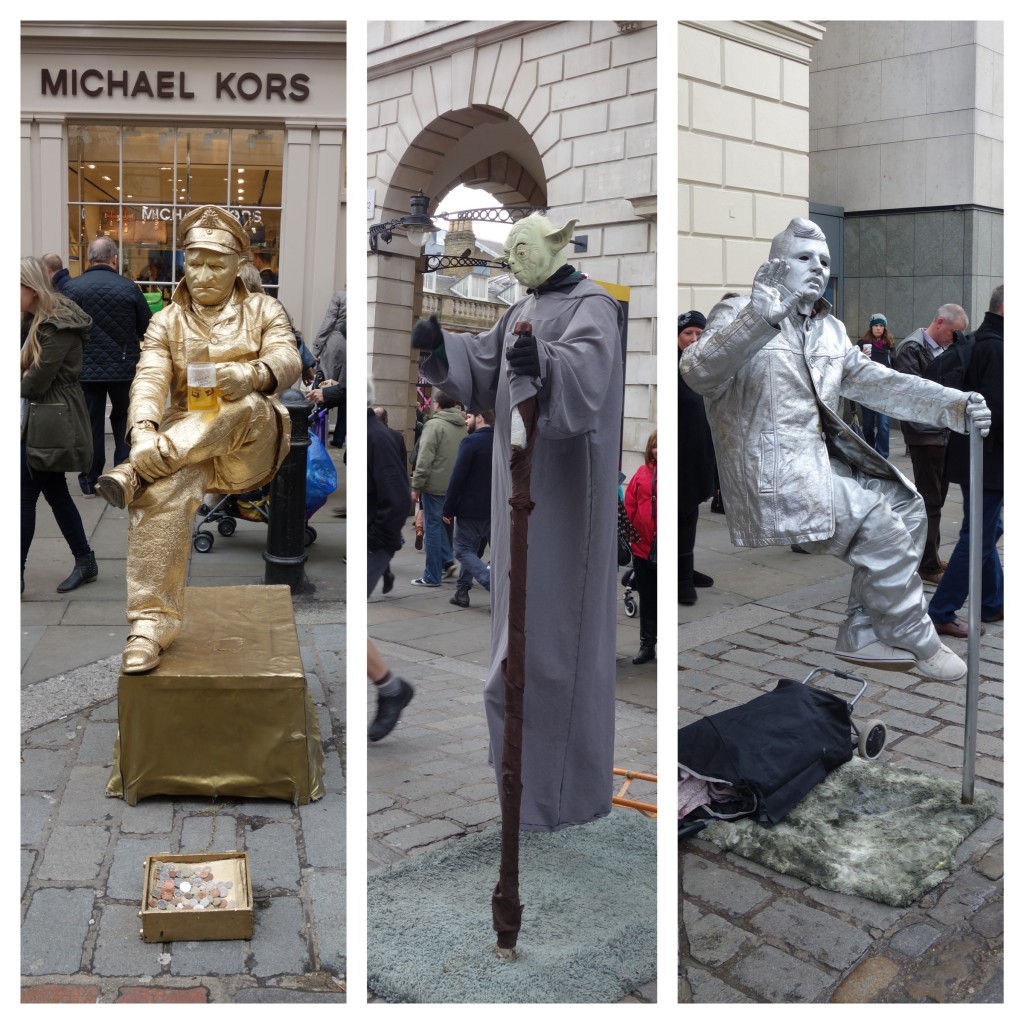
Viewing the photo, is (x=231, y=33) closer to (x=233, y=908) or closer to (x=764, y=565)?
(x=764, y=565)

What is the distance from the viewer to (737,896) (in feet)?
9.63

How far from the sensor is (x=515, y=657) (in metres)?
2.25

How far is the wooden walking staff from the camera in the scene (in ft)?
7.22

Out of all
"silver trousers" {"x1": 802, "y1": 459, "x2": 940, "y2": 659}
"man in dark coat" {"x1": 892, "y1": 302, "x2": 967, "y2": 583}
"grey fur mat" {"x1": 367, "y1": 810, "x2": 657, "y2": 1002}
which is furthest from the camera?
"man in dark coat" {"x1": 892, "y1": 302, "x2": 967, "y2": 583}

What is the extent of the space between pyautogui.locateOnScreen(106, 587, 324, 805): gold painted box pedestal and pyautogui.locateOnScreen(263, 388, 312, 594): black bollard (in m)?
1.96

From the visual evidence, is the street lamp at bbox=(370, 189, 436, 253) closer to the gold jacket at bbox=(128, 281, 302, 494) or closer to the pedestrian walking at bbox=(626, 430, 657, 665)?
the gold jacket at bbox=(128, 281, 302, 494)

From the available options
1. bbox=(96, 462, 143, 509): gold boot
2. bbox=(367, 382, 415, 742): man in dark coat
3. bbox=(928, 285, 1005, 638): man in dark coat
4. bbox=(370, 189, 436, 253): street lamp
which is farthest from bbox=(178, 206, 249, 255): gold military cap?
bbox=(928, 285, 1005, 638): man in dark coat

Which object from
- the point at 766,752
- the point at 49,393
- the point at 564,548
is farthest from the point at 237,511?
the point at 564,548

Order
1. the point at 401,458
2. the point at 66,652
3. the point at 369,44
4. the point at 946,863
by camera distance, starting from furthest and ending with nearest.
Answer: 1. the point at 66,652
2. the point at 946,863
3. the point at 401,458
4. the point at 369,44

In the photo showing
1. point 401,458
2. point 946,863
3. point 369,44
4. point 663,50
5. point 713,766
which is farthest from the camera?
point 713,766

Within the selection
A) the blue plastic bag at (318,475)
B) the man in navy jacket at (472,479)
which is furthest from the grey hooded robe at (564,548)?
the blue plastic bag at (318,475)

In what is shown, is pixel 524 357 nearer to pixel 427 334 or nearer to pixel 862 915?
pixel 427 334
